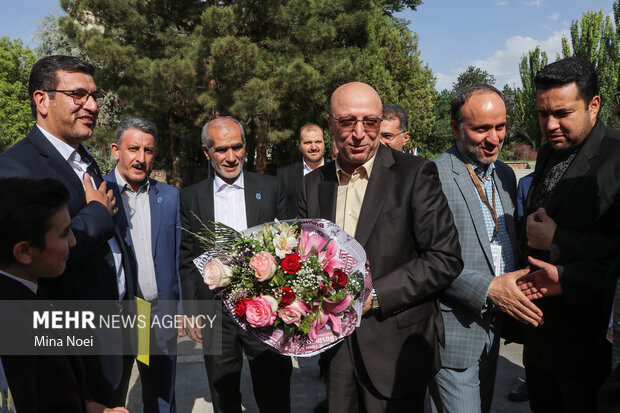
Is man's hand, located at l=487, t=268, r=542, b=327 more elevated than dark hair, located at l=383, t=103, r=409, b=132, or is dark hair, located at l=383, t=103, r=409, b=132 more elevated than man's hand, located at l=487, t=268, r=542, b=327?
dark hair, located at l=383, t=103, r=409, b=132

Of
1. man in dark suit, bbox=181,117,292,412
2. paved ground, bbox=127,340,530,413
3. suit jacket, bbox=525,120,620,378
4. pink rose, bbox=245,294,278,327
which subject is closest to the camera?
pink rose, bbox=245,294,278,327

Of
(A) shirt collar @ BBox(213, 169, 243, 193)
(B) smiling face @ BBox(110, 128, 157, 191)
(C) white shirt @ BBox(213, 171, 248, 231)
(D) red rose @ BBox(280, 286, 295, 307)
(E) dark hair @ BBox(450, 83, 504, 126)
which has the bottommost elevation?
(D) red rose @ BBox(280, 286, 295, 307)

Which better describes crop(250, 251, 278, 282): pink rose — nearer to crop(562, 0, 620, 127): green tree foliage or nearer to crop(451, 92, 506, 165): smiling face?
crop(451, 92, 506, 165): smiling face

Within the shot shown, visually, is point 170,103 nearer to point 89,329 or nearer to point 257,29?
point 257,29

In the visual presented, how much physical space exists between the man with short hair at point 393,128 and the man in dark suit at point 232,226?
5.37ft

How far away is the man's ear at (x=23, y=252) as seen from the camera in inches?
66.1

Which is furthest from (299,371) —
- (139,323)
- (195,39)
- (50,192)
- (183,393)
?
(195,39)

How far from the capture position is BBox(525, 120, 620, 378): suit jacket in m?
2.09

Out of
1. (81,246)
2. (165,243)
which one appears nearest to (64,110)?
(81,246)

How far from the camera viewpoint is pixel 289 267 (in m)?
1.83

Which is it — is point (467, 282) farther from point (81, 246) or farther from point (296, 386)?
point (296, 386)

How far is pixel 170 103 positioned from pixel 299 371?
45.1 feet

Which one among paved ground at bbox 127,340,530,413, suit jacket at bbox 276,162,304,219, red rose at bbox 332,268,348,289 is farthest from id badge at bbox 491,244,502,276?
suit jacket at bbox 276,162,304,219

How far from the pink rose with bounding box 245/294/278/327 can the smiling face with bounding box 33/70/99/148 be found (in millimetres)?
1442
